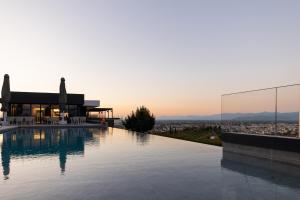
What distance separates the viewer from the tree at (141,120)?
1628 inches

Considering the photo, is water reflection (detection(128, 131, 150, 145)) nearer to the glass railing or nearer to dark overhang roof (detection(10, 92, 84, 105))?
the glass railing

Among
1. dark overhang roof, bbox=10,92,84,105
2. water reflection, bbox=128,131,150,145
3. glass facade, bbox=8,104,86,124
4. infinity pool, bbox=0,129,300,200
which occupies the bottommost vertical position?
water reflection, bbox=128,131,150,145

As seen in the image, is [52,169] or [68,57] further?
[68,57]

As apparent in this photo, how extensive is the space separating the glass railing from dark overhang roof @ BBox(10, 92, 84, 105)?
2675 centimetres

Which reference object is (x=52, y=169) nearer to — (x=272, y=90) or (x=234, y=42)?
(x=272, y=90)

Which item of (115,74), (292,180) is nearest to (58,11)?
(115,74)

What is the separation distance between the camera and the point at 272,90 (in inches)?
427

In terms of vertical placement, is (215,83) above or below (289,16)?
below

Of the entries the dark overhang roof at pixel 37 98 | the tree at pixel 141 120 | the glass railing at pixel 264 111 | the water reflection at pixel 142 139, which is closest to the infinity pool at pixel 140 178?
the glass railing at pixel 264 111

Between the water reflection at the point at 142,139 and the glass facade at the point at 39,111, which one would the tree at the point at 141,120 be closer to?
the glass facade at the point at 39,111

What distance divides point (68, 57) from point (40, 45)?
3.32 meters

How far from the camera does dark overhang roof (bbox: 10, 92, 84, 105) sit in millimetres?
34469

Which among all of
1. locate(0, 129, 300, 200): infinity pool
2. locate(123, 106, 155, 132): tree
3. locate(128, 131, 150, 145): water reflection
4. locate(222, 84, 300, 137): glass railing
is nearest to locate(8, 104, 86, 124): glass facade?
locate(123, 106, 155, 132): tree

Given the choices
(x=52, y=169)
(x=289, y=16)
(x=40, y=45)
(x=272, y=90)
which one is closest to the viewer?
(x=52, y=169)
